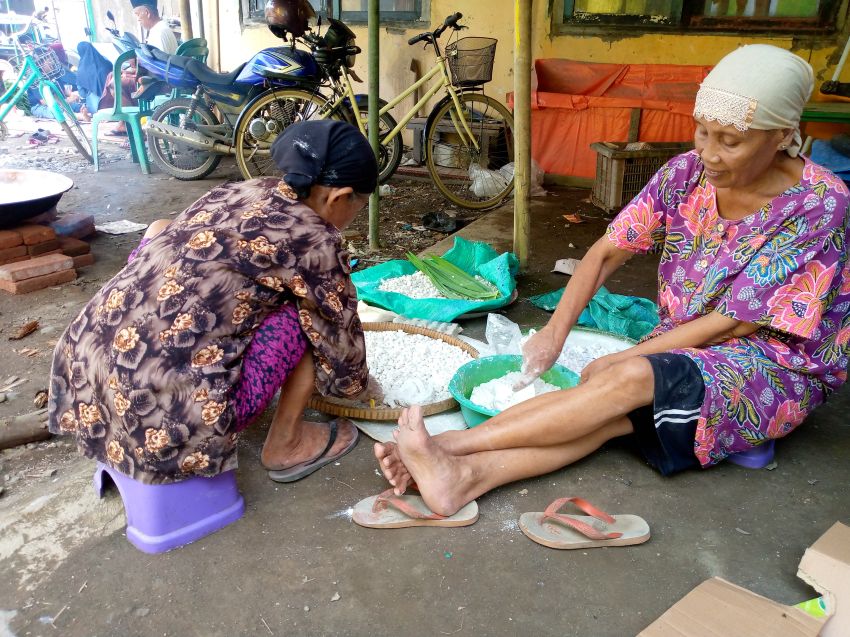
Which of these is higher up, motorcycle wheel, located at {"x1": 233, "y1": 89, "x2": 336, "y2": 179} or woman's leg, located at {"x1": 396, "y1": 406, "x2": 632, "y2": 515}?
motorcycle wheel, located at {"x1": 233, "y1": 89, "x2": 336, "y2": 179}

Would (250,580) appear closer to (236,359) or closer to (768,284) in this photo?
(236,359)

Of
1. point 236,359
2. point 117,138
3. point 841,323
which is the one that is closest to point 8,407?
point 236,359

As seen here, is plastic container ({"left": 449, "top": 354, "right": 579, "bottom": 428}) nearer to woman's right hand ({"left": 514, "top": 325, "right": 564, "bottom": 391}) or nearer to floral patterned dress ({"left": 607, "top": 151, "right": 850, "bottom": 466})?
woman's right hand ({"left": 514, "top": 325, "right": 564, "bottom": 391})

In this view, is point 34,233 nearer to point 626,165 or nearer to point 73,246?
point 73,246

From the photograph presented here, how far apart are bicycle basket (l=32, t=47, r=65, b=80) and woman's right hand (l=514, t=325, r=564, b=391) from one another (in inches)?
253

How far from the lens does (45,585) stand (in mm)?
1477

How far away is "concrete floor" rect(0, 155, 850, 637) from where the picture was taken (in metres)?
1.41

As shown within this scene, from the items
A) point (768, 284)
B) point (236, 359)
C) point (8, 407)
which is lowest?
point (8, 407)

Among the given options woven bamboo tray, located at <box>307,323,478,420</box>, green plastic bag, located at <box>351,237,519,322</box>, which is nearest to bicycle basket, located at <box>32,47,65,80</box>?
green plastic bag, located at <box>351,237,519,322</box>

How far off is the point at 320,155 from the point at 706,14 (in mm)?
4870

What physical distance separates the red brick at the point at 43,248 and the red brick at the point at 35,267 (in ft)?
0.18

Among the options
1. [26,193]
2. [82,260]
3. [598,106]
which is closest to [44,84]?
[26,193]

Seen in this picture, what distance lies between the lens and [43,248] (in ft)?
11.8

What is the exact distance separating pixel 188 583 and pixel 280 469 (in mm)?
425
